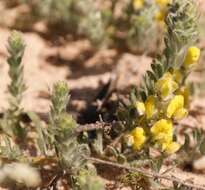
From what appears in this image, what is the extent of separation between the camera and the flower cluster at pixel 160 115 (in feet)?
9.36

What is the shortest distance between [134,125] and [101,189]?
0.66 meters

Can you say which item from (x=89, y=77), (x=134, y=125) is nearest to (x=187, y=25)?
(x=134, y=125)

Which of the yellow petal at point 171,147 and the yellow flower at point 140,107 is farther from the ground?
the yellow flower at point 140,107

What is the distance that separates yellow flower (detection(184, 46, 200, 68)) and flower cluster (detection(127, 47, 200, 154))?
0.51ft

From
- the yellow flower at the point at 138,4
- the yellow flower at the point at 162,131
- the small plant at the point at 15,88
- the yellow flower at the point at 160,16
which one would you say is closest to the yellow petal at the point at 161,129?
the yellow flower at the point at 162,131

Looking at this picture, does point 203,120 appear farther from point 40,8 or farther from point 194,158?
point 40,8

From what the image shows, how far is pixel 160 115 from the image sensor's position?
2.92 meters

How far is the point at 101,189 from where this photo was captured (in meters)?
2.43

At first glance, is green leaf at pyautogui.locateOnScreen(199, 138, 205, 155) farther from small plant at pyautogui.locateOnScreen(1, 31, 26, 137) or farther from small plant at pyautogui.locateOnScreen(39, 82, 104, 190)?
small plant at pyautogui.locateOnScreen(1, 31, 26, 137)

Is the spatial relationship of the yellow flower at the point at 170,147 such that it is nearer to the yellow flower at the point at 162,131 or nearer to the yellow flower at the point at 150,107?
the yellow flower at the point at 162,131

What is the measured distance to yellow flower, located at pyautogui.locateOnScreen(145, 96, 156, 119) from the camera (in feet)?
9.49

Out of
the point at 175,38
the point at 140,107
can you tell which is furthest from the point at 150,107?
the point at 175,38

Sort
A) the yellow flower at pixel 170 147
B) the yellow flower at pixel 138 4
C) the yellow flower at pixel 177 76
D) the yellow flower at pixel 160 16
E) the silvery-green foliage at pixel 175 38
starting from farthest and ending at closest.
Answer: the yellow flower at pixel 138 4 → the yellow flower at pixel 160 16 → the yellow flower at pixel 177 76 → the yellow flower at pixel 170 147 → the silvery-green foliage at pixel 175 38

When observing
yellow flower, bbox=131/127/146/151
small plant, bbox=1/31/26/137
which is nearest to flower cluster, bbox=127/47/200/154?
yellow flower, bbox=131/127/146/151
